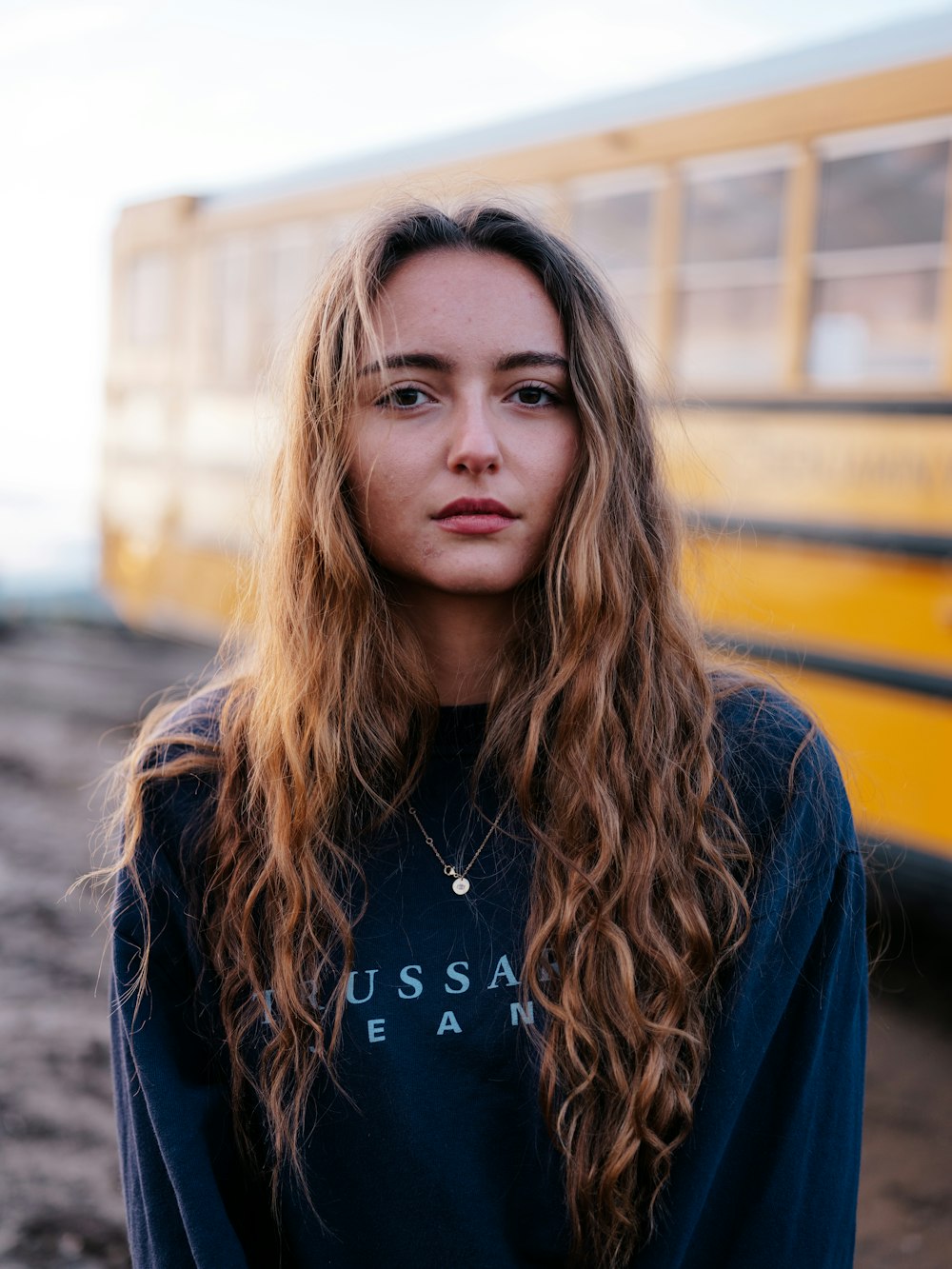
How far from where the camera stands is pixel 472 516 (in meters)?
1.31

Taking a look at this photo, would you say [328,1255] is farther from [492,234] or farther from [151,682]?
[151,682]

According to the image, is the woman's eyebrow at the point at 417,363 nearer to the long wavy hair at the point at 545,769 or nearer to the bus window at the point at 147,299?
the long wavy hair at the point at 545,769

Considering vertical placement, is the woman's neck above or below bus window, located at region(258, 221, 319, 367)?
below

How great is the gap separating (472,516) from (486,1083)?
58 centimetres

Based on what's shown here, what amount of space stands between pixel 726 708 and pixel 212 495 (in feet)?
16.4

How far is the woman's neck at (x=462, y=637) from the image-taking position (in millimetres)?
1418

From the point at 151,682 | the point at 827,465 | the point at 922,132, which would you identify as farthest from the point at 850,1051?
the point at 151,682

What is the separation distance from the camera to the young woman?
126cm

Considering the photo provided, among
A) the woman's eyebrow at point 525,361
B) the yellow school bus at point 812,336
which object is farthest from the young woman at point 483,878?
the yellow school bus at point 812,336

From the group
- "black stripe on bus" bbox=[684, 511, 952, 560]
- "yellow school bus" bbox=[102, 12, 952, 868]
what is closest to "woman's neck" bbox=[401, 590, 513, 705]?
"yellow school bus" bbox=[102, 12, 952, 868]

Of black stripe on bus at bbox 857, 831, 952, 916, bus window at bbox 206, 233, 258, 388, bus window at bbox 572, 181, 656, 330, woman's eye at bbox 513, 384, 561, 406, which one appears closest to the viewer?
woman's eye at bbox 513, 384, 561, 406

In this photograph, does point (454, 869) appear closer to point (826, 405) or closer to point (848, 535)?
point (848, 535)

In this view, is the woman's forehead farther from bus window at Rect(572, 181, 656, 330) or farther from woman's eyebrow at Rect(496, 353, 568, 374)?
bus window at Rect(572, 181, 656, 330)

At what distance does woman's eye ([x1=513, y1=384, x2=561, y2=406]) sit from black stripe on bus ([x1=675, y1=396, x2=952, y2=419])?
1.82 meters
